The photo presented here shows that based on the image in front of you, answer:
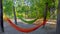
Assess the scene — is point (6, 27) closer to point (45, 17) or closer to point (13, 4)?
point (13, 4)

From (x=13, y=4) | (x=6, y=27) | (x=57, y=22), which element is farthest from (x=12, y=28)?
(x=57, y=22)

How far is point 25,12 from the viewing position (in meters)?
3.69

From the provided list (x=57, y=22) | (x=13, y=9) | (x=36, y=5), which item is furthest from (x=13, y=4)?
(x=57, y=22)

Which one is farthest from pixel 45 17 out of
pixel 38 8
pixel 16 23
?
pixel 16 23

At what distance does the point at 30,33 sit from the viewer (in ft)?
12.3

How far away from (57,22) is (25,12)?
0.46 m

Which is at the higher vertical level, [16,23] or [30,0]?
[30,0]

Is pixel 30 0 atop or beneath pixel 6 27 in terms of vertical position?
atop

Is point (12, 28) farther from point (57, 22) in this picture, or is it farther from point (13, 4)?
point (57, 22)

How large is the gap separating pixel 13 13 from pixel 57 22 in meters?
0.62

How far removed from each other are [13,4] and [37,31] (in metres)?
0.50

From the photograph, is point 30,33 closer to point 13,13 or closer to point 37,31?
point 37,31

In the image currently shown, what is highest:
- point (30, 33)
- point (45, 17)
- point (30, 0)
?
point (30, 0)

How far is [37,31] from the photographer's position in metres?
3.74
